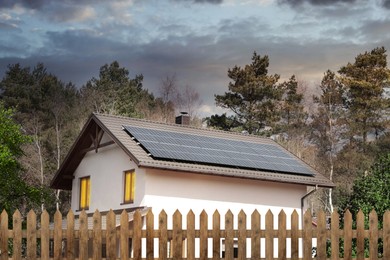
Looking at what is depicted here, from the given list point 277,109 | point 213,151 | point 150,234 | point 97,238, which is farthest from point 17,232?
point 277,109

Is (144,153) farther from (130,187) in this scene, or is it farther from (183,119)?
(183,119)

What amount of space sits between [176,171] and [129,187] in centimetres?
202

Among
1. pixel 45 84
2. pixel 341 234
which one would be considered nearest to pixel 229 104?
pixel 45 84

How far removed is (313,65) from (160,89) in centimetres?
1254

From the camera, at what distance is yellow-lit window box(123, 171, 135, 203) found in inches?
1078

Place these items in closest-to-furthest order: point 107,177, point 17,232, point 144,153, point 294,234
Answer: point 17,232
point 294,234
point 144,153
point 107,177

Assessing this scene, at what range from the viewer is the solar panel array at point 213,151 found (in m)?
27.3

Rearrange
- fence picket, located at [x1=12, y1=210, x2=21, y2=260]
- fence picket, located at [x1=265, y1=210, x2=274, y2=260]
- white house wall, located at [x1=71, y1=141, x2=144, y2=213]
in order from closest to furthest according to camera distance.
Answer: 1. fence picket, located at [x1=12, y1=210, x2=21, y2=260]
2. fence picket, located at [x1=265, y1=210, x2=274, y2=260]
3. white house wall, located at [x1=71, y1=141, x2=144, y2=213]

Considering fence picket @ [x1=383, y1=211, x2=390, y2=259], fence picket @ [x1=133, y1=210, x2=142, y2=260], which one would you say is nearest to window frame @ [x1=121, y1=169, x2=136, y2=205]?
fence picket @ [x1=133, y1=210, x2=142, y2=260]

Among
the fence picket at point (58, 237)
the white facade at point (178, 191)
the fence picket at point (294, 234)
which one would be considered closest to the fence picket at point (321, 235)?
the fence picket at point (294, 234)

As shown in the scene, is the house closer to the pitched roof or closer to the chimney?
the pitched roof

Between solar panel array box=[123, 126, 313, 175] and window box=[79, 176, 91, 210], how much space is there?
3.51m

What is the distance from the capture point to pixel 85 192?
31016 millimetres

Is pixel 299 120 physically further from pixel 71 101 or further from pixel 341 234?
pixel 341 234
